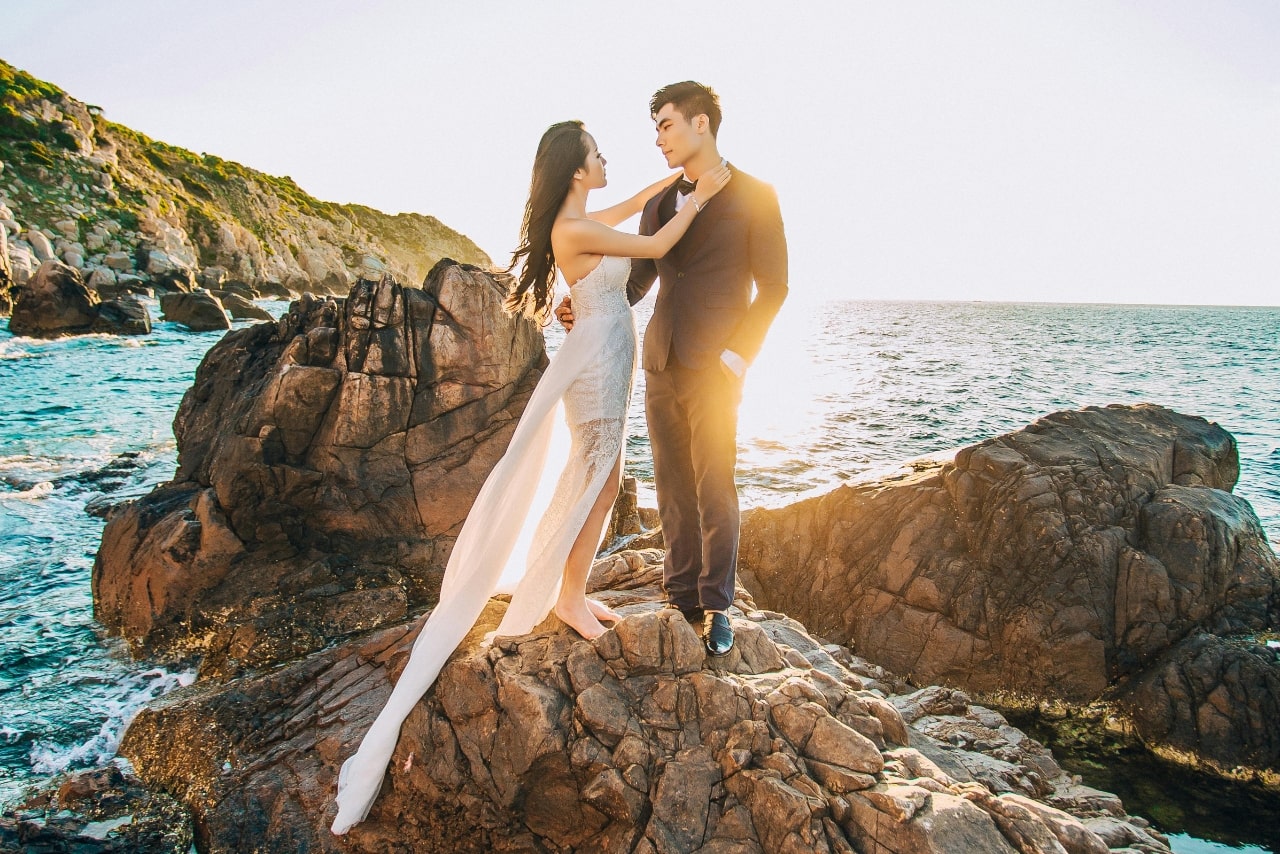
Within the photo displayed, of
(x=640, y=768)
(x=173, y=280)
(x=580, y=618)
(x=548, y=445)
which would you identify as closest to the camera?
(x=640, y=768)

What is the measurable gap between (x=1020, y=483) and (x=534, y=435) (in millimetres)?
5358

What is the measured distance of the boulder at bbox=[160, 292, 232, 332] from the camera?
37.1m

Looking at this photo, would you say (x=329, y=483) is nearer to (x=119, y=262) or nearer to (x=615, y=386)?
(x=615, y=386)

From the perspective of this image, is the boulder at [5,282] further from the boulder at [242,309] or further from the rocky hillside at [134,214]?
the boulder at [242,309]

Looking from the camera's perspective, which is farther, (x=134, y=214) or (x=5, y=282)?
(x=134, y=214)

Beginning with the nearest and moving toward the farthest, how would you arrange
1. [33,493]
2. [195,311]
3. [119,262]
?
[33,493]
[195,311]
[119,262]

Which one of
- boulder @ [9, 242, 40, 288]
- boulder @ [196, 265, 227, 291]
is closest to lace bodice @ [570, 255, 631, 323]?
boulder @ [9, 242, 40, 288]

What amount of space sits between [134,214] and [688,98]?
60790 mm

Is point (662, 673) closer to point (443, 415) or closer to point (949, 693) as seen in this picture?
point (949, 693)

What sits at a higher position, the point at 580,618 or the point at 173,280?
the point at 173,280

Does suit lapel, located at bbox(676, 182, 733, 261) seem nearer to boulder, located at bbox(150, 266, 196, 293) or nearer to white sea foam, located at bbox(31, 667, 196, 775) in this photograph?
white sea foam, located at bbox(31, 667, 196, 775)

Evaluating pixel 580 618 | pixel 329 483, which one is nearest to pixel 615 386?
pixel 580 618

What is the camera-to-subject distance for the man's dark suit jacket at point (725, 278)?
394 centimetres

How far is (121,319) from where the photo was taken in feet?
108
